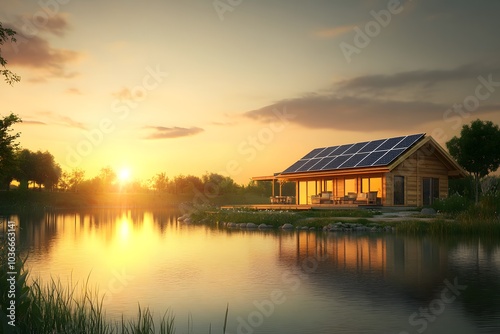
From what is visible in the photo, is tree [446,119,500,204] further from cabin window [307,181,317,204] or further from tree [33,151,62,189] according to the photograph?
tree [33,151,62,189]

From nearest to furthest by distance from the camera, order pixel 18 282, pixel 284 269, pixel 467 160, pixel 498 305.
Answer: pixel 18 282, pixel 498 305, pixel 284 269, pixel 467 160

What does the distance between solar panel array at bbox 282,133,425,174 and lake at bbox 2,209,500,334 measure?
15.5 m

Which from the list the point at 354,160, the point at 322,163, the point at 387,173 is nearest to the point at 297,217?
the point at 387,173

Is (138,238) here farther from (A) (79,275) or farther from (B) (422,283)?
(B) (422,283)

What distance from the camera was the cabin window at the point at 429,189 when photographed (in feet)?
134

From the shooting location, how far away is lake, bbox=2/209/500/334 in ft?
31.2

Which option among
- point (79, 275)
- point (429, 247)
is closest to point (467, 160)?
point (429, 247)

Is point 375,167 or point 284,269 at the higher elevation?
point 375,167

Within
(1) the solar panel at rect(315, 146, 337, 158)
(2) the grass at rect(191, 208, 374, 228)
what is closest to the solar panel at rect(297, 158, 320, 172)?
(1) the solar panel at rect(315, 146, 337, 158)

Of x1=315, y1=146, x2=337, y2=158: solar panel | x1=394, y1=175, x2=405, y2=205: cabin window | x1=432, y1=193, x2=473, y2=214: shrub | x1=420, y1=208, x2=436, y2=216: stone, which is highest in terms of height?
x1=315, y1=146, x2=337, y2=158: solar panel

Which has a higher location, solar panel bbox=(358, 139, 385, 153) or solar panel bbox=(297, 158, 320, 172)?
solar panel bbox=(358, 139, 385, 153)

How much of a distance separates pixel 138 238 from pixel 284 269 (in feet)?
45.0

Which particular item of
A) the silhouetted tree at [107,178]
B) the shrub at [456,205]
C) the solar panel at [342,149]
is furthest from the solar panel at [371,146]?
the silhouetted tree at [107,178]

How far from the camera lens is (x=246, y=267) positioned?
16078 mm
